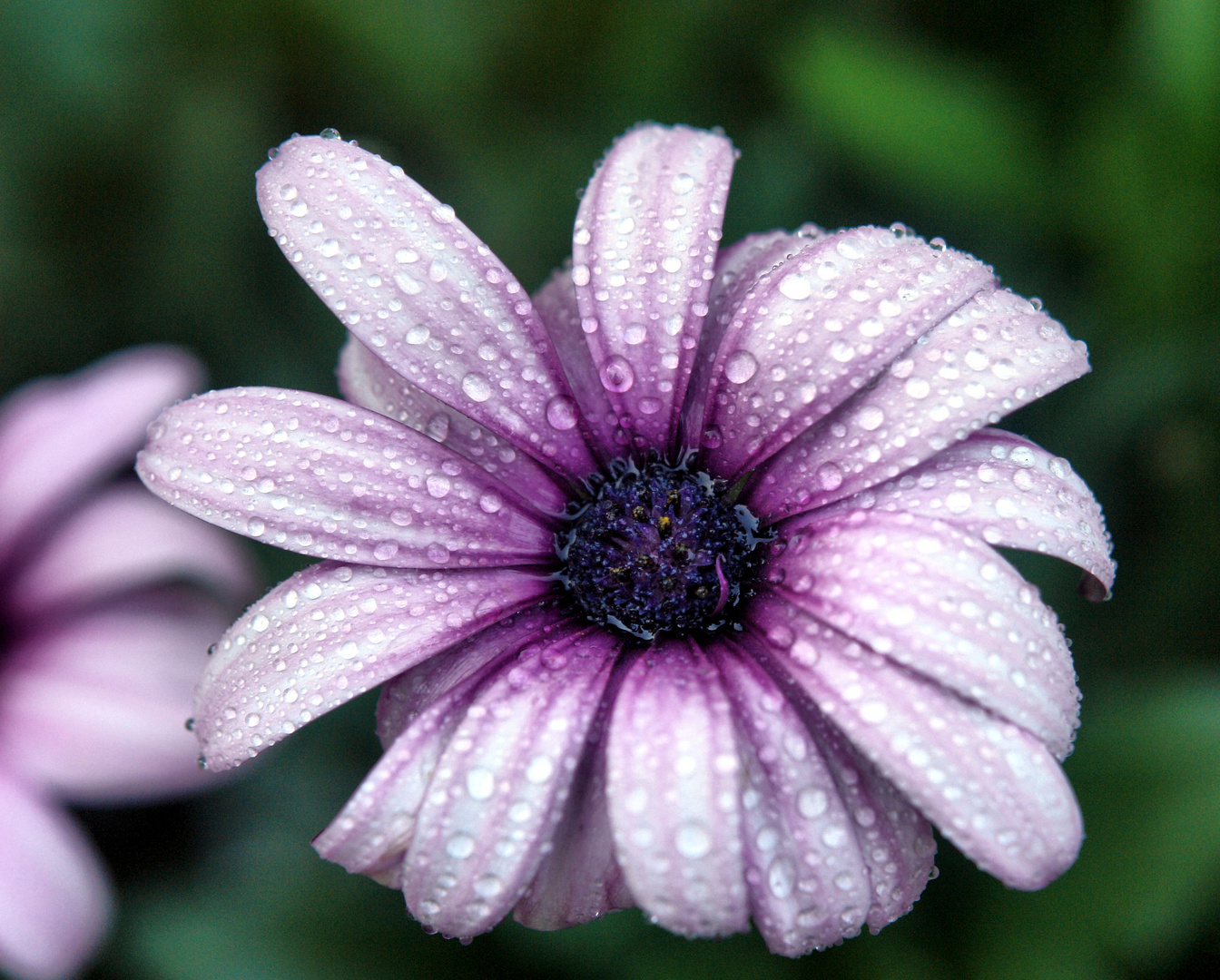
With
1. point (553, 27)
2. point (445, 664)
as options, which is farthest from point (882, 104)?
point (445, 664)

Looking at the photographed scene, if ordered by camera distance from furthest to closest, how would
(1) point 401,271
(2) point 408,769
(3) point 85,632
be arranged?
1. (3) point 85,632
2. (1) point 401,271
3. (2) point 408,769

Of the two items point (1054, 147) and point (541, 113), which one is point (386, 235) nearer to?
point (541, 113)

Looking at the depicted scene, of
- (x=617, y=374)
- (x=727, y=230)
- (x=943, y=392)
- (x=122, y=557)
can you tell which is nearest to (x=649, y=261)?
(x=617, y=374)

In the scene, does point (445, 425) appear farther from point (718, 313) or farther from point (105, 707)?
point (105, 707)

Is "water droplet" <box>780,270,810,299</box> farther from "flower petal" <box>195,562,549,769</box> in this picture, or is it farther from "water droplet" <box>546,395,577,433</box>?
"flower petal" <box>195,562,549,769</box>

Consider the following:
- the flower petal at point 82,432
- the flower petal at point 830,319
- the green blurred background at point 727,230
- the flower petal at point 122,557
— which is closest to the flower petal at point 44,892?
the green blurred background at point 727,230

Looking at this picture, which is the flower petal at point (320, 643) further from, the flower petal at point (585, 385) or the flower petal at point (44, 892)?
the flower petal at point (44, 892)
